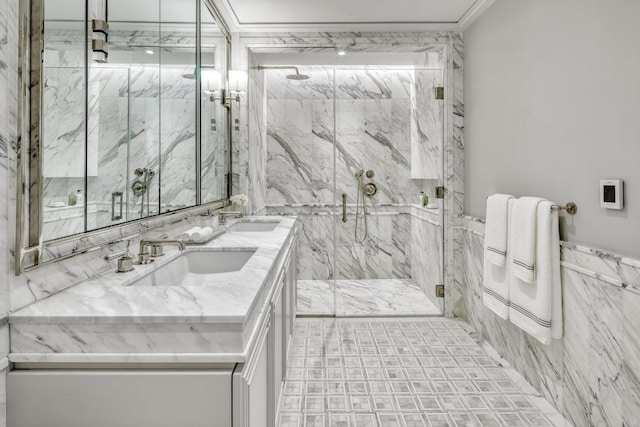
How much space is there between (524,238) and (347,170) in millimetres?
2610

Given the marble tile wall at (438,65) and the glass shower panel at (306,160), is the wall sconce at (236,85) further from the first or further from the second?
the glass shower panel at (306,160)

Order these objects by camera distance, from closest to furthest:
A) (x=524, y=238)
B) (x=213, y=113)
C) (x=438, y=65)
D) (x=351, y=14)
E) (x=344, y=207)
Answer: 1. (x=524, y=238)
2. (x=213, y=113)
3. (x=351, y=14)
4. (x=438, y=65)
5. (x=344, y=207)

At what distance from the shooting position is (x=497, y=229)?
238cm

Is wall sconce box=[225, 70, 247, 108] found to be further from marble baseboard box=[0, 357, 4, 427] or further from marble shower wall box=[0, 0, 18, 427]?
marble baseboard box=[0, 357, 4, 427]

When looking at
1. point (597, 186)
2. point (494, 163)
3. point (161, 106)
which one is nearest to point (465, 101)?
point (494, 163)

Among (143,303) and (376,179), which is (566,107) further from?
(376,179)

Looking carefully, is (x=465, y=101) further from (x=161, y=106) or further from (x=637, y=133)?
(x=161, y=106)

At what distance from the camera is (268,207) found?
4547 millimetres

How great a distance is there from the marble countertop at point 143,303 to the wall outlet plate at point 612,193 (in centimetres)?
140

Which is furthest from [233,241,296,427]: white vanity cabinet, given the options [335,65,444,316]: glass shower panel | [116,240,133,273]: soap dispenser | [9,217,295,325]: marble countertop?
[335,65,444,316]: glass shower panel

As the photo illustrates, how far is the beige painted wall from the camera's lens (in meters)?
1.56

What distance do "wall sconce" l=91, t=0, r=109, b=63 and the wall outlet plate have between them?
196cm

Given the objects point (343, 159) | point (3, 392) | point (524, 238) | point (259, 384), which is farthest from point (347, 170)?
point (3, 392)

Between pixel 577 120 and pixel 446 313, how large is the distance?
2.05 meters
